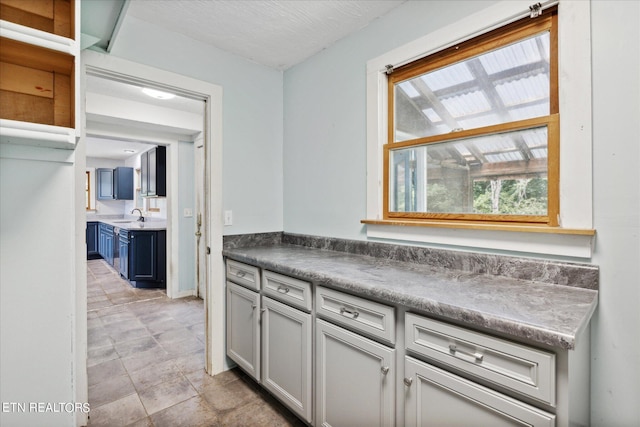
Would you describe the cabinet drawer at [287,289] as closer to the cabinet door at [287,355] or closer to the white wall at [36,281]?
the cabinet door at [287,355]

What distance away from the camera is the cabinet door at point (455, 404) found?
897mm

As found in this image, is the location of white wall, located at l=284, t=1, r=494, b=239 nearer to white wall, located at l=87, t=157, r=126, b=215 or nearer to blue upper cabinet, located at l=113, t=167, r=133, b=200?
blue upper cabinet, located at l=113, t=167, r=133, b=200

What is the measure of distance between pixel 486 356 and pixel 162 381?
2100mm

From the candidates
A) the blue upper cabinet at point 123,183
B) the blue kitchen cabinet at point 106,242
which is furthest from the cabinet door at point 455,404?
the blue upper cabinet at point 123,183

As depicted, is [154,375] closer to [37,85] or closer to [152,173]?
[37,85]

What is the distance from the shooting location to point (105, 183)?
753 centimetres

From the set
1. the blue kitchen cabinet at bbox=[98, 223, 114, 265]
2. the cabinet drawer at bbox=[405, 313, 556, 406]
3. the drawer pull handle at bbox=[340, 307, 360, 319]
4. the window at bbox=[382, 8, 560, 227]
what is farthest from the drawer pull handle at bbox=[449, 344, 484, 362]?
the blue kitchen cabinet at bbox=[98, 223, 114, 265]

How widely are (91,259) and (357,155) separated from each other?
738 centimetres

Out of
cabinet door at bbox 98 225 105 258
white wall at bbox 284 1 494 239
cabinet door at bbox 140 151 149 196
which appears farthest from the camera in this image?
cabinet door at bbox 98 225 105 258

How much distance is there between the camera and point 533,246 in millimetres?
1313

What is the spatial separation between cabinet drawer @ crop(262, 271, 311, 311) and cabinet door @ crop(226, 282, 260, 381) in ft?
0.49

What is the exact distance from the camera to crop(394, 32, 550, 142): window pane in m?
1.37

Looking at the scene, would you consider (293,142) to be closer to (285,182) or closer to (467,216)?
(285,182)
